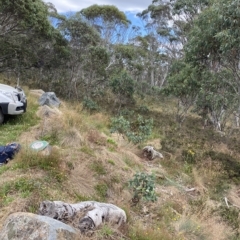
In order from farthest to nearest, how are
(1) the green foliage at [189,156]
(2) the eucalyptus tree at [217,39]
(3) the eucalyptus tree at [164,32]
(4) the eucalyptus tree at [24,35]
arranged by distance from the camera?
1. (3) the eucalyptus tree at [164,32]
2. (4) the eucalyptus tree at [24,35]
3. (1) the green foliage at [189,156]
4. (2) the eucalyptus tree at [217,39]

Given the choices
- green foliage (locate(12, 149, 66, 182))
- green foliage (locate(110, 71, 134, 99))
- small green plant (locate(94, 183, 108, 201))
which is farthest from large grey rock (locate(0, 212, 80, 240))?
green foliage (locate(110, 71, 134, 99))

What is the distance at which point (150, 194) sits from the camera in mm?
4398

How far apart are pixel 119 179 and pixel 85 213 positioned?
2.05 meters

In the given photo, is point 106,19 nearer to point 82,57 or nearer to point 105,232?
point 82,57

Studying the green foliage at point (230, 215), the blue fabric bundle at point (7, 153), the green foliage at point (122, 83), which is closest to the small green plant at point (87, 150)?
the blue fabric bundle at point (7, 153)

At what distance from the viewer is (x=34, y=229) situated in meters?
2.59

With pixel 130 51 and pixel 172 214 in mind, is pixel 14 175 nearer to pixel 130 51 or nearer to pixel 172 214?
pixel 172 214

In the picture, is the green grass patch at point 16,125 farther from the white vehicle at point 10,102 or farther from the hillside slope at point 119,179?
the white vehicle at point 10,102

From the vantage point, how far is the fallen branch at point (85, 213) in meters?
2.97

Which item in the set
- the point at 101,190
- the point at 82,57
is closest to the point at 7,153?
the point at 101,190

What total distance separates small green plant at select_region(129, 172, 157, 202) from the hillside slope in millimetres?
140

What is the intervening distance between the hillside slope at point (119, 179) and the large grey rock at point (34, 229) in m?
0.35

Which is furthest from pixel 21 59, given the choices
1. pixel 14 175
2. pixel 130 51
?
pixel 14 175

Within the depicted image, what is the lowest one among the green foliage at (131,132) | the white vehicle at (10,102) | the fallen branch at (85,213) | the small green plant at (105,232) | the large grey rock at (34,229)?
the green foliage at (131,132)
